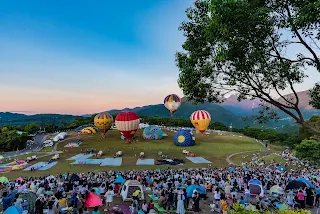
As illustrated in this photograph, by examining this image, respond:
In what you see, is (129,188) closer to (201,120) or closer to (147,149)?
(147,149)

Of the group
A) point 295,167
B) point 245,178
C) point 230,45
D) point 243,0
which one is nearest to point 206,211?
point 245,178

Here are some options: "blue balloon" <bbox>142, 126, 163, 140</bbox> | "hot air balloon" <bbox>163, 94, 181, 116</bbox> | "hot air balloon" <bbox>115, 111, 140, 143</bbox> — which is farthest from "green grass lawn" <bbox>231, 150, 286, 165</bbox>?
"hot air balloon" <bbox>163, 94, 181, 116</bbox>

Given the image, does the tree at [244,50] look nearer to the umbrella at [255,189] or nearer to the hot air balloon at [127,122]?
the umbrella at [255,189]

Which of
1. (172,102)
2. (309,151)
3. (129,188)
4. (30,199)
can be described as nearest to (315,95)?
(129,188)

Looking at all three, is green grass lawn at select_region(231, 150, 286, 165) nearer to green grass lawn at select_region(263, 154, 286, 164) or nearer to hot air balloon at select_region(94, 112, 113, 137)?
green grass lawn at select_region(263, 154, 286, 164)

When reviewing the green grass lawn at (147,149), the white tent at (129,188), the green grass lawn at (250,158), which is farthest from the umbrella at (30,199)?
the green grass lawn at (250,158)
